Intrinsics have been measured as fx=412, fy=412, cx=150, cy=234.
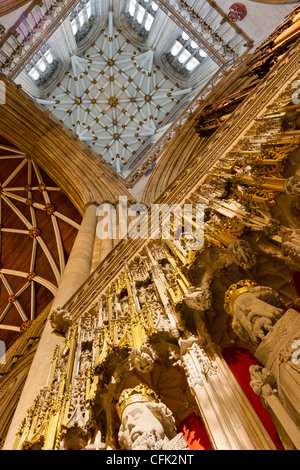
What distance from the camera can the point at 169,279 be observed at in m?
3.64

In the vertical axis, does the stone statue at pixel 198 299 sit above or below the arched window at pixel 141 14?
below

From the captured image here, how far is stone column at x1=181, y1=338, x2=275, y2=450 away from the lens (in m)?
2.25

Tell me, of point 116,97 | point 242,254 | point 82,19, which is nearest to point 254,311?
point 242,254

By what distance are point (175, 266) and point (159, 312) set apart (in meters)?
0.61

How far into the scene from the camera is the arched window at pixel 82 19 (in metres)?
15.5

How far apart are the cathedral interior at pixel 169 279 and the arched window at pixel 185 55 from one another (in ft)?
14.6

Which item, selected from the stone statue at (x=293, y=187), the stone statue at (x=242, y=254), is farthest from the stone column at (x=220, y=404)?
the stone statue at (x=293, y=187)

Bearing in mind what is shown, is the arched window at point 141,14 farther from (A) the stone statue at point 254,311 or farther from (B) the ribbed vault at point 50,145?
(A) the stone statue at point 254,311

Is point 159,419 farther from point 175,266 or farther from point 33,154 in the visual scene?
point 33,154

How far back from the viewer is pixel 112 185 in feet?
35.7

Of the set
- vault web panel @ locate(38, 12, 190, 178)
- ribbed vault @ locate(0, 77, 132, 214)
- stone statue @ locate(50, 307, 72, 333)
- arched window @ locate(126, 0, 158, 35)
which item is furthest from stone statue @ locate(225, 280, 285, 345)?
arched window @ locate(126, 0, 158, 35)

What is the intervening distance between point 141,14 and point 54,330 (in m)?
16.7

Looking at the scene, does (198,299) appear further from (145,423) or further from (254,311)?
(145,423)

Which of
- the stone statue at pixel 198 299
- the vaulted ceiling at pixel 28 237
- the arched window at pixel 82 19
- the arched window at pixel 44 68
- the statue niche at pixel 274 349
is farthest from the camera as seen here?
the arched window at pixel 44 68
